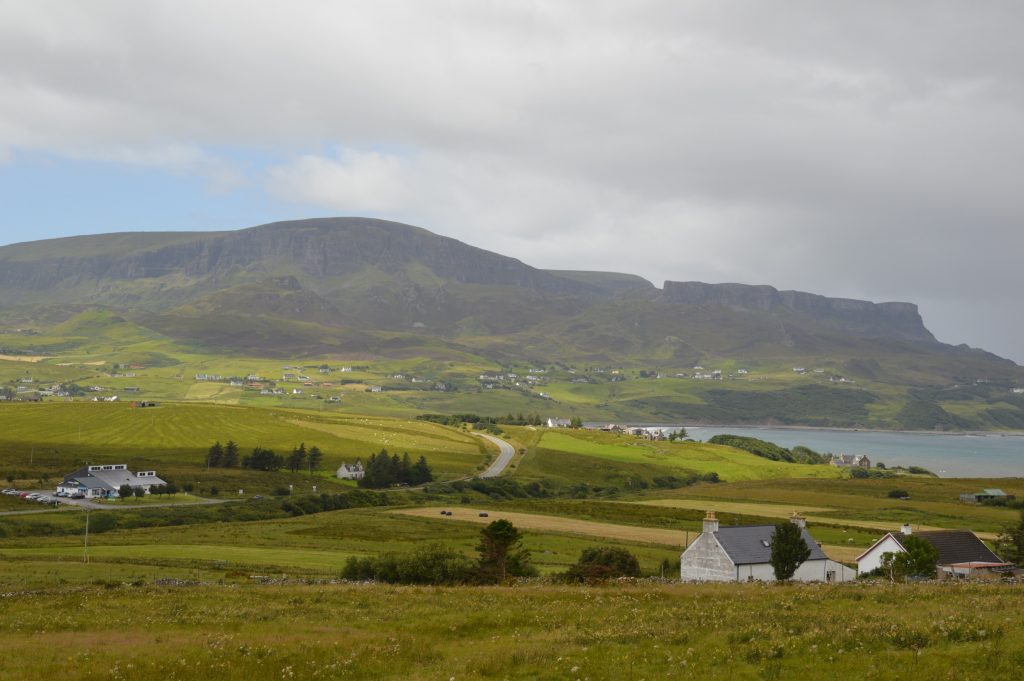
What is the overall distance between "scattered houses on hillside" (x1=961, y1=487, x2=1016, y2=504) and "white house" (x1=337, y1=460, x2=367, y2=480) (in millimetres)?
100963

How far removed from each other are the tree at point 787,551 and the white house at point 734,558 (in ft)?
9.19

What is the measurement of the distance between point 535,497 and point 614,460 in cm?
4724

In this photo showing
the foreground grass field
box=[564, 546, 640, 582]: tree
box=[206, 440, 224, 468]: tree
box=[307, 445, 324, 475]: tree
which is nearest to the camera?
the foreground grass field

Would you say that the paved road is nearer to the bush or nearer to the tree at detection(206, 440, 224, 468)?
the tree at detection(206, 440, 224, 468)

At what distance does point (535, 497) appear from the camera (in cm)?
14850

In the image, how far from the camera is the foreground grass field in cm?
2041

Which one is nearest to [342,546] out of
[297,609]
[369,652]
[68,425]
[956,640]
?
[297,609]

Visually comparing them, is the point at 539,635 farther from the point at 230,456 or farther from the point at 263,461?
the point at 230,456

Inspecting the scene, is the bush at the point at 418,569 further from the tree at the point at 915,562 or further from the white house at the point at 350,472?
the white house at the point at 350,472

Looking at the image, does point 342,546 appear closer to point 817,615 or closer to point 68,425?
point 817,615

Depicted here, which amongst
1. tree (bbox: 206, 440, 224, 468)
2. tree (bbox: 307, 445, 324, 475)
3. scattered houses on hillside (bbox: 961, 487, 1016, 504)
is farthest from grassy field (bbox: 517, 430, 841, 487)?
tree (bbox: 206, 440, 224, 468)

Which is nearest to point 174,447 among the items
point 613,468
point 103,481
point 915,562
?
point 103,481

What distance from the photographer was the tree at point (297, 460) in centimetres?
16150

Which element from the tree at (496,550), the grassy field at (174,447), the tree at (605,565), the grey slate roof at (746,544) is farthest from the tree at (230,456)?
A: the grey slate roof at (746,544)
